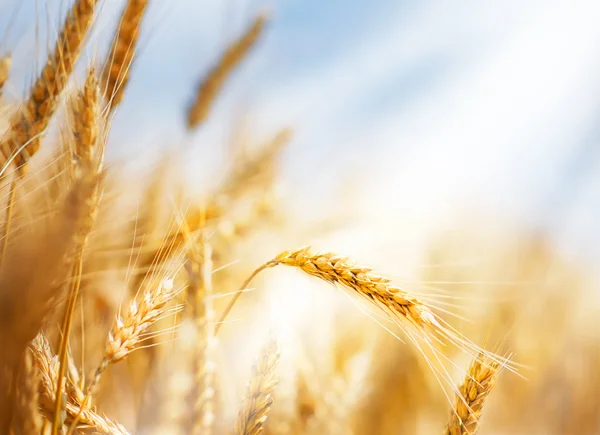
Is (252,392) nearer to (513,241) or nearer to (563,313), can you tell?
(563,313)

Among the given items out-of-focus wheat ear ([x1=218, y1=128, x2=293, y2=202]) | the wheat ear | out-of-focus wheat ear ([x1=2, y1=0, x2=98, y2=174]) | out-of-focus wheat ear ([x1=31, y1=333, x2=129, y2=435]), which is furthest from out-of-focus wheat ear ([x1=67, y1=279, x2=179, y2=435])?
out-of-focus wheat ear ([x1=218, y1=128, x2=293, y2=202])

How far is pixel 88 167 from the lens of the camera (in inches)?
28.7

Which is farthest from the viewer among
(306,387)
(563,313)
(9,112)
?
(563,313)

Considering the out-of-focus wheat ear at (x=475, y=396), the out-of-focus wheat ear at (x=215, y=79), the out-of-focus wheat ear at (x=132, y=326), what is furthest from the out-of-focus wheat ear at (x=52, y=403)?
the out-of-focus wheat ear at (x=215, y=79)

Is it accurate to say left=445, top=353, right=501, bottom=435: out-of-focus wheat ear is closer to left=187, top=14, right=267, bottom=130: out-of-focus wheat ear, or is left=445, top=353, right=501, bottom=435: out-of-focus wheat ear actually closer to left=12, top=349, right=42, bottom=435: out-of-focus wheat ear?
left=12, top=349, right=42, bottom=435: out-of-focus wheat ear

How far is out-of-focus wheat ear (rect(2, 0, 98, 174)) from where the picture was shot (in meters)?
0.94

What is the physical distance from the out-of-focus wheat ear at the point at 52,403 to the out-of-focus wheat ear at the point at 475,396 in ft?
1.67

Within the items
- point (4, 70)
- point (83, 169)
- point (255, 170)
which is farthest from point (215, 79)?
point (83, 169)

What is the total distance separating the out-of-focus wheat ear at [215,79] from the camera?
6.02ft

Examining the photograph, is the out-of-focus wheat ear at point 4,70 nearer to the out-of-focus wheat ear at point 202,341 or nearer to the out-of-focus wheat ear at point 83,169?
the out-of-focus wheat ear at point 83,169

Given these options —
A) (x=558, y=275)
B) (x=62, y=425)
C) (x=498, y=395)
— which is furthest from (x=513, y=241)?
(x=62, y=425)

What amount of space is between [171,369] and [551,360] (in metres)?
2.08

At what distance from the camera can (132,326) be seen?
792 millimetres

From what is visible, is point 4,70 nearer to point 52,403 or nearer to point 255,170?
point 52,403
